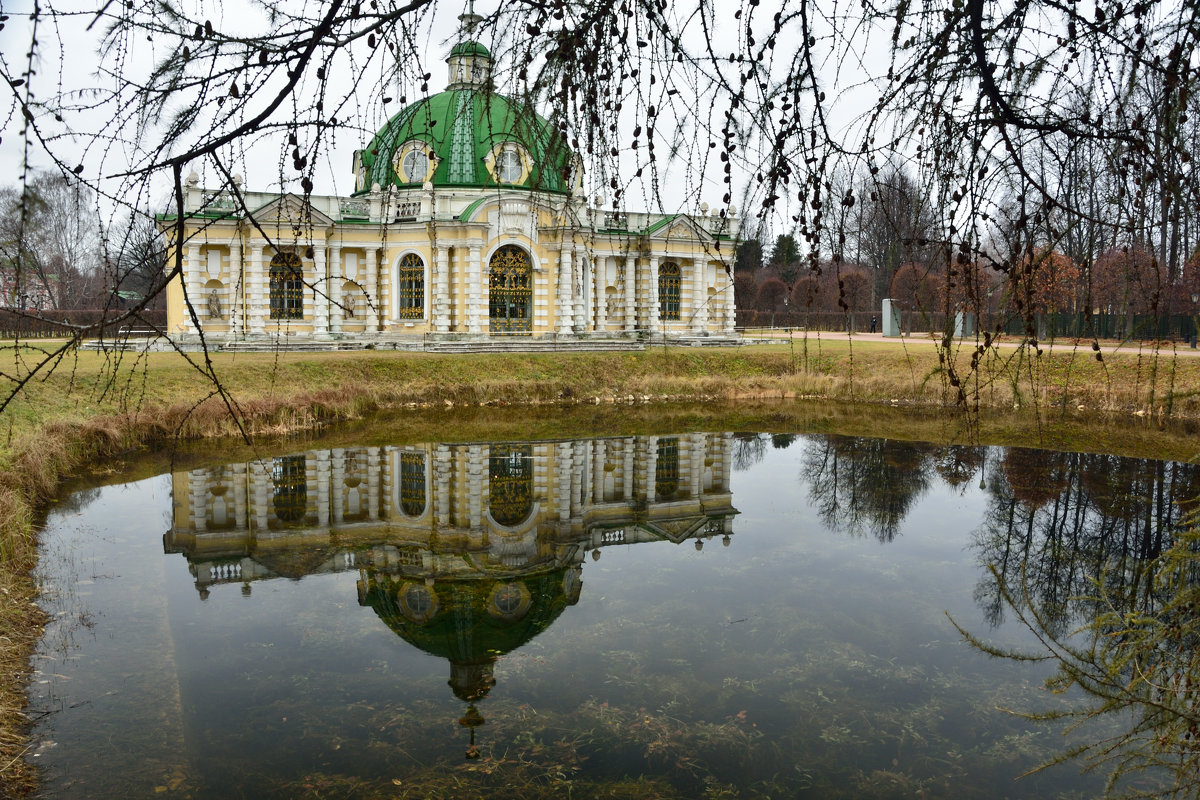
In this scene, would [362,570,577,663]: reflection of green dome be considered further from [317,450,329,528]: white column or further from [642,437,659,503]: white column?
[642,437,659,503]: white column

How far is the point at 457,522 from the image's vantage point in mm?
10188

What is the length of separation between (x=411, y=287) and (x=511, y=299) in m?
2.99

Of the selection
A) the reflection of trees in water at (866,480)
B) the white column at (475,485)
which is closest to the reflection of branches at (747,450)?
the reflection of trees in water at (866,480)

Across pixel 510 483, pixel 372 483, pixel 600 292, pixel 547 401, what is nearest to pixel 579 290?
pixel 600 292

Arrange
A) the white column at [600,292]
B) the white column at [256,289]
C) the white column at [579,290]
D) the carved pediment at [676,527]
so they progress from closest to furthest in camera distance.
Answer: the carved pediment at [676,527], the white column at [256,289], the white column at [579,290], the white column at [600,292]

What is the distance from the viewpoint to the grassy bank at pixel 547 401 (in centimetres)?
1178

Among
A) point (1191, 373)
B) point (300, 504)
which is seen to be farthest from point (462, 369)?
point (1191, 373)

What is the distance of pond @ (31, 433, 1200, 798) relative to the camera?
16.2 ft

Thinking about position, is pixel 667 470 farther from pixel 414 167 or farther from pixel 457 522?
pixel 414 167

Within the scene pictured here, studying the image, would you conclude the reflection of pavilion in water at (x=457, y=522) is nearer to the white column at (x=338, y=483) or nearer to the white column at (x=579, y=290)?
the white column at (x=338, y=483)

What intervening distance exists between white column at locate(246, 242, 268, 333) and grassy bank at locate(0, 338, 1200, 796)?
4.35m

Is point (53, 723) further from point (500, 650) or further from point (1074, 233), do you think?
point (1074, 233)

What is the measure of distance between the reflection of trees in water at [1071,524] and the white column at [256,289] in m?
18.7

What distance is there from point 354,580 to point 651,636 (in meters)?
3.09
